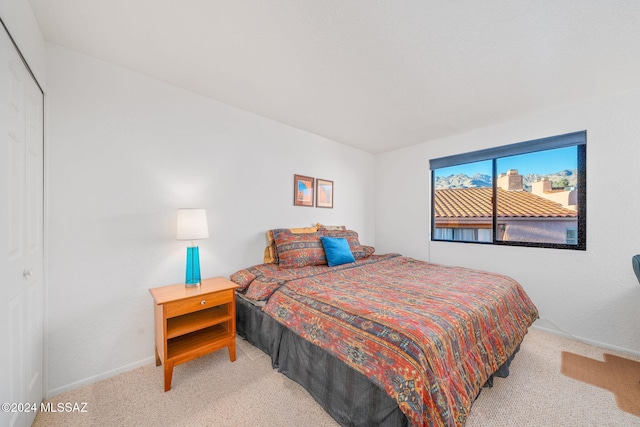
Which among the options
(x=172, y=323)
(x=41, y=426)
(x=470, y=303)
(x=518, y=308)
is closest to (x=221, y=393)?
(x=172, y=323)

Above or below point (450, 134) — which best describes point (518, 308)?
below

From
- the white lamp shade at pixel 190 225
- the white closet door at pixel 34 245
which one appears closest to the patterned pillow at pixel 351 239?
the white lamp shade at pixel 190 225

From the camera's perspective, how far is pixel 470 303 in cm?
168

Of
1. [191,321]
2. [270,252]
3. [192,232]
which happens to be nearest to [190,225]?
[192,232]

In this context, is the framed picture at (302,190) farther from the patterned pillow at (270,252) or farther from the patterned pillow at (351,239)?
the patterned pillow at (270,252)

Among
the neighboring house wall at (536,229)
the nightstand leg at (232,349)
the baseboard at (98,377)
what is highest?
the neighboring house wall at (536,229)

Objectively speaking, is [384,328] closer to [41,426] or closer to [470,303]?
[470,303]

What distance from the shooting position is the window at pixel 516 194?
267 centimetres

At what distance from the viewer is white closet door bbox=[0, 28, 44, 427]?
3.73 feet

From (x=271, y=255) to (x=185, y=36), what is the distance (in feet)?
6.93

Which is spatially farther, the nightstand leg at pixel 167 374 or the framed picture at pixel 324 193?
the framed picture at pixel 324 193

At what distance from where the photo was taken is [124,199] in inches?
79.4

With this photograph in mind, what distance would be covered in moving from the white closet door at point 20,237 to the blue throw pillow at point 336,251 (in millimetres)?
2277

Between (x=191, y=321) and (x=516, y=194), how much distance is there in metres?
3.85
